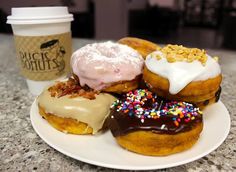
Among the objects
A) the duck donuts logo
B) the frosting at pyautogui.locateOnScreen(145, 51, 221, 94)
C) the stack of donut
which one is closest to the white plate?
the stack of donut

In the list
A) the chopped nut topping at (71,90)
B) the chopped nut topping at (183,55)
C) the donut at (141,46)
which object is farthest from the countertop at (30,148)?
the donut at (141,46)

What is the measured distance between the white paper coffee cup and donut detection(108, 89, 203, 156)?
42 centimetres

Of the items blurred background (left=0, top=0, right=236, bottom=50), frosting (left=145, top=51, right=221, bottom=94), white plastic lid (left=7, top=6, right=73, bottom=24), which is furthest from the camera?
blurred background (left=0, top=0, right=236, bottom=50)

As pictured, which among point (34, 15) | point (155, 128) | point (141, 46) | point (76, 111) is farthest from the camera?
point (141, 46)

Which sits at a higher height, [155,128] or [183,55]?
[183,55]

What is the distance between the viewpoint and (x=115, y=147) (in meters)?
0.66

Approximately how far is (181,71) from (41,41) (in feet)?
1.71

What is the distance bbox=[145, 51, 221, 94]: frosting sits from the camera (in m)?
0.70

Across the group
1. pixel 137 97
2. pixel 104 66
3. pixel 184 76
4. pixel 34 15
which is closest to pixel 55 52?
pixel 34 15

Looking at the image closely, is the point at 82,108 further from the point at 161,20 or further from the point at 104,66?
the point at 161,20

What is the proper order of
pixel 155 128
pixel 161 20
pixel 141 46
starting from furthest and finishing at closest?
pixel 161 20 → pixel 141 46 → pixel 155 128

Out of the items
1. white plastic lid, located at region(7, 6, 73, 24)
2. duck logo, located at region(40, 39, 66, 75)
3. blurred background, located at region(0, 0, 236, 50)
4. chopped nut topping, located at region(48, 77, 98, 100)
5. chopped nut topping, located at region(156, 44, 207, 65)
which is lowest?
blurred background, located at region(0, 0, 236, 50)

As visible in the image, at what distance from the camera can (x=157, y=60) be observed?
78 centimetres

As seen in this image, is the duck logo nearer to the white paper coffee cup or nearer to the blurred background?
the white paper coffee cup
